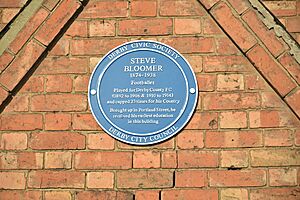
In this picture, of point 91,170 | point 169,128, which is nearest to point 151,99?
point 169,128

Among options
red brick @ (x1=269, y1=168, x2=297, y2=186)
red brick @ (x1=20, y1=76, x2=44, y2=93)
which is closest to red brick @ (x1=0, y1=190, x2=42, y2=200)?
red brick @ (x1=20, y1=76, x2=44, y2=93)

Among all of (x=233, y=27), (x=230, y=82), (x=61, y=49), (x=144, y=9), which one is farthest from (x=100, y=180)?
(x=233, y=27)

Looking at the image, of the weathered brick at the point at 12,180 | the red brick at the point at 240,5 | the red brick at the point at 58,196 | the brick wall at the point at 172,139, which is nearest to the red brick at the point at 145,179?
the brick wall at the point at 172,139

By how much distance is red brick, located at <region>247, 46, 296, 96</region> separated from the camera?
2.24 meters

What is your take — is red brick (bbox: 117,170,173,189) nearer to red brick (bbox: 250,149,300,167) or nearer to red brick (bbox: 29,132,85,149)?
red brick (bbox: 29,132,85,149)

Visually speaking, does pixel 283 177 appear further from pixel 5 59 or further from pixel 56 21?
pixel 5 59

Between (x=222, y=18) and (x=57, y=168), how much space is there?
1.20 metres

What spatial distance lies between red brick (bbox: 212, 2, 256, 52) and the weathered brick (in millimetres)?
1346

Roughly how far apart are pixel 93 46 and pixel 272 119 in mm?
1047

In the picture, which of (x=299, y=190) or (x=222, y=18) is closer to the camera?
(x=299, y=190)

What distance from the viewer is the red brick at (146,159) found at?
88.9 inches

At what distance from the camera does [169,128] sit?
227cm

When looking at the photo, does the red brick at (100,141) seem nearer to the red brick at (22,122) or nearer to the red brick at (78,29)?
the red brick at (22,122)

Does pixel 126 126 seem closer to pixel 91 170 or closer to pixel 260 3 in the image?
pixel 91 170
